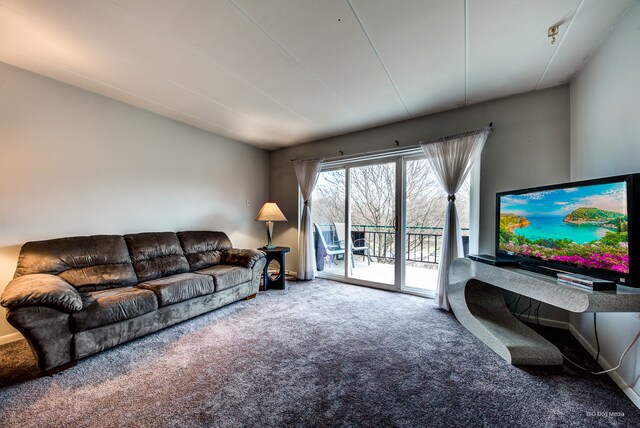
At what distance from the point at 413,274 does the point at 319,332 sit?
6.47ft

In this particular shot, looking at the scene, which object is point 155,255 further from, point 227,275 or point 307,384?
point 307,384

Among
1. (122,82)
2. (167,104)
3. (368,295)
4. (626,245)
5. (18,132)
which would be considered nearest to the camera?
(626,245)

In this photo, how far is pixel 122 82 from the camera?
2467 mm

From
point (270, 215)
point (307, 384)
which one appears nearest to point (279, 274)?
point (270, 215)

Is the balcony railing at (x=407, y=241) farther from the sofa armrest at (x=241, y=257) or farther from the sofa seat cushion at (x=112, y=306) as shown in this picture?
the sofa seat cushion at (x=112, y=306)

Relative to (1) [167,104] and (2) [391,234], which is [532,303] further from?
(1) [167,104]

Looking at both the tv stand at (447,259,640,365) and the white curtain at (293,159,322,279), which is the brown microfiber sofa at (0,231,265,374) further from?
the tv stand at (447,259,640,365)

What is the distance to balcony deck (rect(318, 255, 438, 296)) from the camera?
3523 millimetres

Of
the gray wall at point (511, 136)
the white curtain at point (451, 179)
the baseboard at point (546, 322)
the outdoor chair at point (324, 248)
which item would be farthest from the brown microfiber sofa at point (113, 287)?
the baseboard at point (546, 322)

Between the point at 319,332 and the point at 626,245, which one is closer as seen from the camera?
the point at 626,245

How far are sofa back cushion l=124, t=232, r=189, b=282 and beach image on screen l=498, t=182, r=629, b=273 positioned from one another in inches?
144

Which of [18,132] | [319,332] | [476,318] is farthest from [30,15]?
[476,318]

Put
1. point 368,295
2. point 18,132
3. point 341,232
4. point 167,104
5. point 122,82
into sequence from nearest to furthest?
point 18,132 → point 122,82 → point 167,104 → point 368,295 → point 341,232

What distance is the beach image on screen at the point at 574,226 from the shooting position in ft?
4.74
